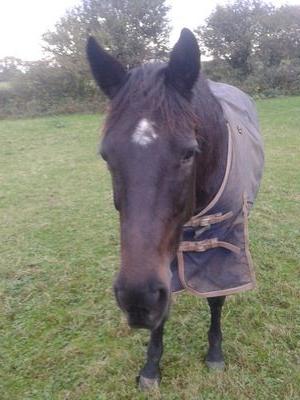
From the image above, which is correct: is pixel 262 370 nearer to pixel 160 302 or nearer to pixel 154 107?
pixel 160 302

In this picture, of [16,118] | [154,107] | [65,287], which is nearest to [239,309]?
[65,287]

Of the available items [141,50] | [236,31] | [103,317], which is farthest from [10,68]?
[103,317]

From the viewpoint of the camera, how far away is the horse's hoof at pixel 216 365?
260cm

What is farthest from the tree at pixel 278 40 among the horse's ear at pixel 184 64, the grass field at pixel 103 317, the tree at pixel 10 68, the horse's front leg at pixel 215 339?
the horse's ear at pixel 184 64

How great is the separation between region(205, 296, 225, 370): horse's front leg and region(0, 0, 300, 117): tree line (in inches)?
515

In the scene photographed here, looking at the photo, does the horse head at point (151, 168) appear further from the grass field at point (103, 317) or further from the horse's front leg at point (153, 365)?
the grass field at point (103, 317)

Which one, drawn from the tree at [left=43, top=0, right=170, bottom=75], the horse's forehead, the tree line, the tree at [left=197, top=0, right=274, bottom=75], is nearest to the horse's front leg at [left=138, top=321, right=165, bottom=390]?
the horse's forehead

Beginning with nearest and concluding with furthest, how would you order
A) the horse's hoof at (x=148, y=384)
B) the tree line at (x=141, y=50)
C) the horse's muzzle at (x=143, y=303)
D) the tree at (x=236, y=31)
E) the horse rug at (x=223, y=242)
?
the horse's muzzle at (x=143, y=303), the horse rug at (x=223, y=242), the horse's hoof at (x=148, y=384), the tree line at (x=141, y=50), the tree at (x=236, y=31)

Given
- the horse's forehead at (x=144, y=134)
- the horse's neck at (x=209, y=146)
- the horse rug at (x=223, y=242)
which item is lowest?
the horse rug at (x=223, y=242)

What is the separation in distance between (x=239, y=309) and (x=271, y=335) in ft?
1.22

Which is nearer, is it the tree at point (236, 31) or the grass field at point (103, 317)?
the grass field at point (103, 317)

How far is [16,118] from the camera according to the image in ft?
49.6

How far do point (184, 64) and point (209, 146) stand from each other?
1.48 feet

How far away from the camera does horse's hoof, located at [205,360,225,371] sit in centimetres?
260
